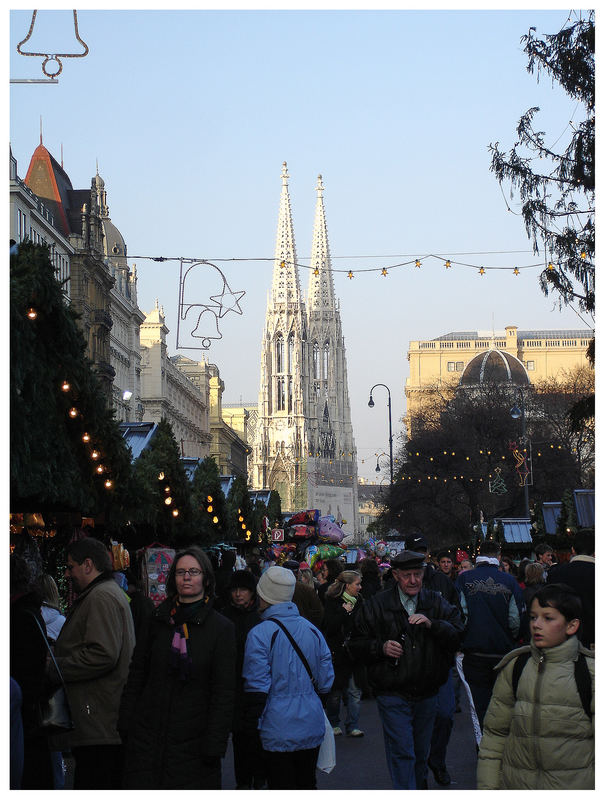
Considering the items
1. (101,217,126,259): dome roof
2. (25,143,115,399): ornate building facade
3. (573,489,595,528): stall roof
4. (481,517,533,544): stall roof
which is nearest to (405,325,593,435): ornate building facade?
(101,217,126,259): dome roof

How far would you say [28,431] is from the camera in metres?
10.9

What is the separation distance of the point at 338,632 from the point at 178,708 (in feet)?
25.0

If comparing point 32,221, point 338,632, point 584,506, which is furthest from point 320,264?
point 338,632

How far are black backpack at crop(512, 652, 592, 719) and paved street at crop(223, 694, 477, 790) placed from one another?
4499mm

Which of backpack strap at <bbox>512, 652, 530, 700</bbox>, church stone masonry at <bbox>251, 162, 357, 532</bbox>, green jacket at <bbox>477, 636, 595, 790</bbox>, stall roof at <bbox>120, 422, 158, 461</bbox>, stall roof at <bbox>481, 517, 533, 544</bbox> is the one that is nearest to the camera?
green jacket at <bbox>477, 636, 595, 790</bbox>

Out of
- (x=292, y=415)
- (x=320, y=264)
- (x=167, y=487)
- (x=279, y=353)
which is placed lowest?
(x=167, y=487)

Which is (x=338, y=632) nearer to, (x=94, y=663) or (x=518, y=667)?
(x=94, y=663)

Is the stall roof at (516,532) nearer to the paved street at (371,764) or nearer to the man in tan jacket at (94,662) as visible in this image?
the paved street at (371,764)

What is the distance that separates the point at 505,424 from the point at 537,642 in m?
62.4

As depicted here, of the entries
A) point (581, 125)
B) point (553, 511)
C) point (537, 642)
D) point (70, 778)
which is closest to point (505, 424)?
point (553, 511)

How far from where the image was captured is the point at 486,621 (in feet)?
34.3

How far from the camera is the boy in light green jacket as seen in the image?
539 centimetres

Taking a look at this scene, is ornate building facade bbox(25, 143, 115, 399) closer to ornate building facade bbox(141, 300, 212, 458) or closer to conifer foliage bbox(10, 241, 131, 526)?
ornate building facade bbox(141, 300, 212, 458)

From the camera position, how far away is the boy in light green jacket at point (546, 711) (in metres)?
5.39
